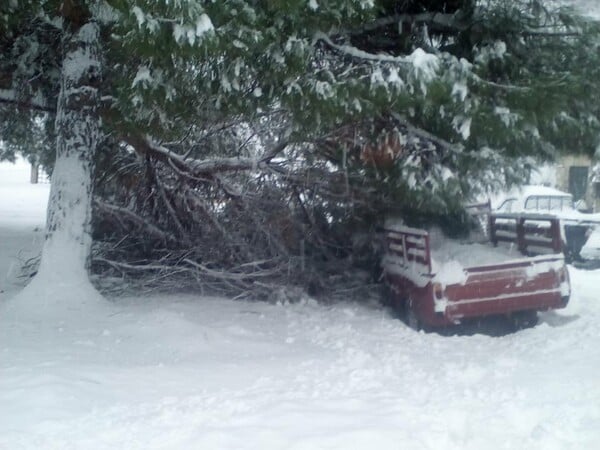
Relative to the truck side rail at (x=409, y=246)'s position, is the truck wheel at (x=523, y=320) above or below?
below

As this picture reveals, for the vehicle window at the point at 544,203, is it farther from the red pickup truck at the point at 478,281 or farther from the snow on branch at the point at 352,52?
the snow on branch at the point at 352,52

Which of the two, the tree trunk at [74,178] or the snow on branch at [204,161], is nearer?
the tree trunk at [74,178]

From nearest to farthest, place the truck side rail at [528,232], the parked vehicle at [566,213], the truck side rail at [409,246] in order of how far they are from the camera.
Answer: the truck side rail at [409,246]
the truck side rail at [528,232]
the parked vehicle at [566,213]

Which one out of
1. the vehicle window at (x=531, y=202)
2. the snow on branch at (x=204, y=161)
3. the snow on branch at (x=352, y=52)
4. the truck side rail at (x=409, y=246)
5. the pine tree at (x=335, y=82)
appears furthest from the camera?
the vehicle window at (x=531, y=202)

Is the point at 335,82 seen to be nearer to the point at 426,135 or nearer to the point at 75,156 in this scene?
the point at 426,135

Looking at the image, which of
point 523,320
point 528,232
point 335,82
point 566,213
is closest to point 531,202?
point 566,213

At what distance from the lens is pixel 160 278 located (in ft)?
34.4

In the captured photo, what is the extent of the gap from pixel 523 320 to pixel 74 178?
592cm

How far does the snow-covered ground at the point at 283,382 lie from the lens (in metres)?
5.04

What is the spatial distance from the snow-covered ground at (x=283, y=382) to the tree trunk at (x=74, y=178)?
2.11 feet

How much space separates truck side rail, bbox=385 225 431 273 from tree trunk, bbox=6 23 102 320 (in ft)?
12.9

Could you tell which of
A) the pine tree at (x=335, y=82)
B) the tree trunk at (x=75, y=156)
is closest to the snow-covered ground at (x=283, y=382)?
the tree trunk at (x=75, y=156)

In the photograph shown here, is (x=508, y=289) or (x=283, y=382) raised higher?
(x=508, y=289)

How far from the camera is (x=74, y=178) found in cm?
935
